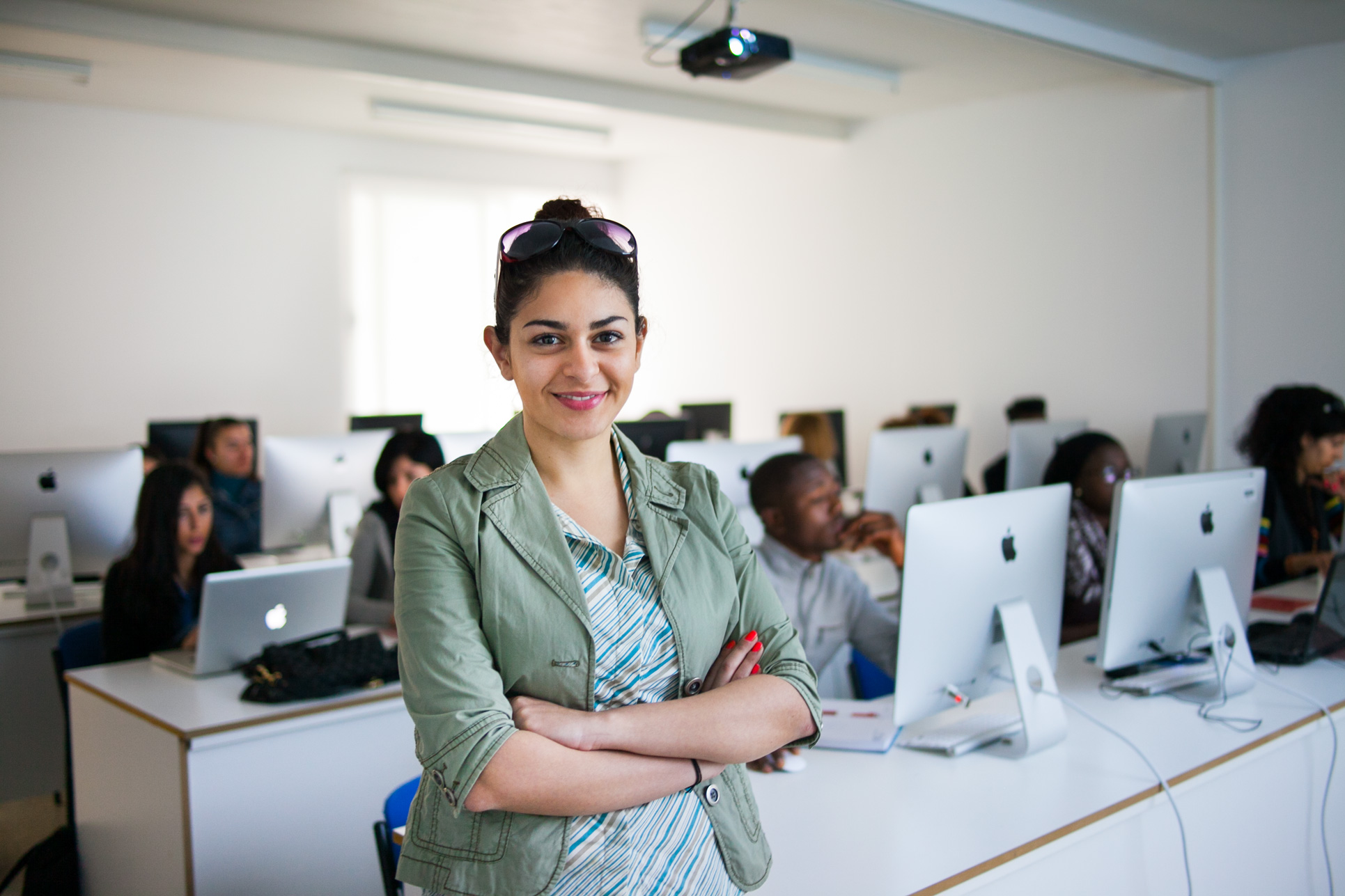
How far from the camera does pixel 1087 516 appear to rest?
3.06 m

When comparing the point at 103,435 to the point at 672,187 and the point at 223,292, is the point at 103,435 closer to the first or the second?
the point at 223,292

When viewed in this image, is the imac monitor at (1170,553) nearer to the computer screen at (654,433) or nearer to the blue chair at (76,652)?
the computer screen at (654,433)

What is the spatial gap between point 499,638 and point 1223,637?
73.8 inches

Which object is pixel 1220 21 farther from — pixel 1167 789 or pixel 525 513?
pixel 525 513

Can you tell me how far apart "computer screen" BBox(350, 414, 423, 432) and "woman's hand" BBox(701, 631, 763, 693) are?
3.69m

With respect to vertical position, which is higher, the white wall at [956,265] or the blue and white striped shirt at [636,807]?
the white wall at [956,265]

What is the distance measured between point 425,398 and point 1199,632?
6935 millimetres

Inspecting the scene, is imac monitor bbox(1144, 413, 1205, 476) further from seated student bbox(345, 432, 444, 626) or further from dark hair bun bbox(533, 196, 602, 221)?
dark hair bun bbox(533, 196, 602, 221)

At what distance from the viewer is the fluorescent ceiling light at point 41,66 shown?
5.38 m

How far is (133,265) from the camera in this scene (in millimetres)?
6984

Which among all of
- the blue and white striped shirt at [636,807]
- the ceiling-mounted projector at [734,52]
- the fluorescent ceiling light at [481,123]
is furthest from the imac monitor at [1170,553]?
the fluorescent ceiling light at [481,123]

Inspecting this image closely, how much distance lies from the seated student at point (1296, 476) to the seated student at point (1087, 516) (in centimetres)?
61

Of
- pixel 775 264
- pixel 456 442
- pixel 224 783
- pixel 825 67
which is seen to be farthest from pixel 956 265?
pixel 224 783

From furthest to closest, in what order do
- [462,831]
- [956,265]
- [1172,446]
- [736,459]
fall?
[956,265] < [1172,446] < [736,459] < [462,831]
